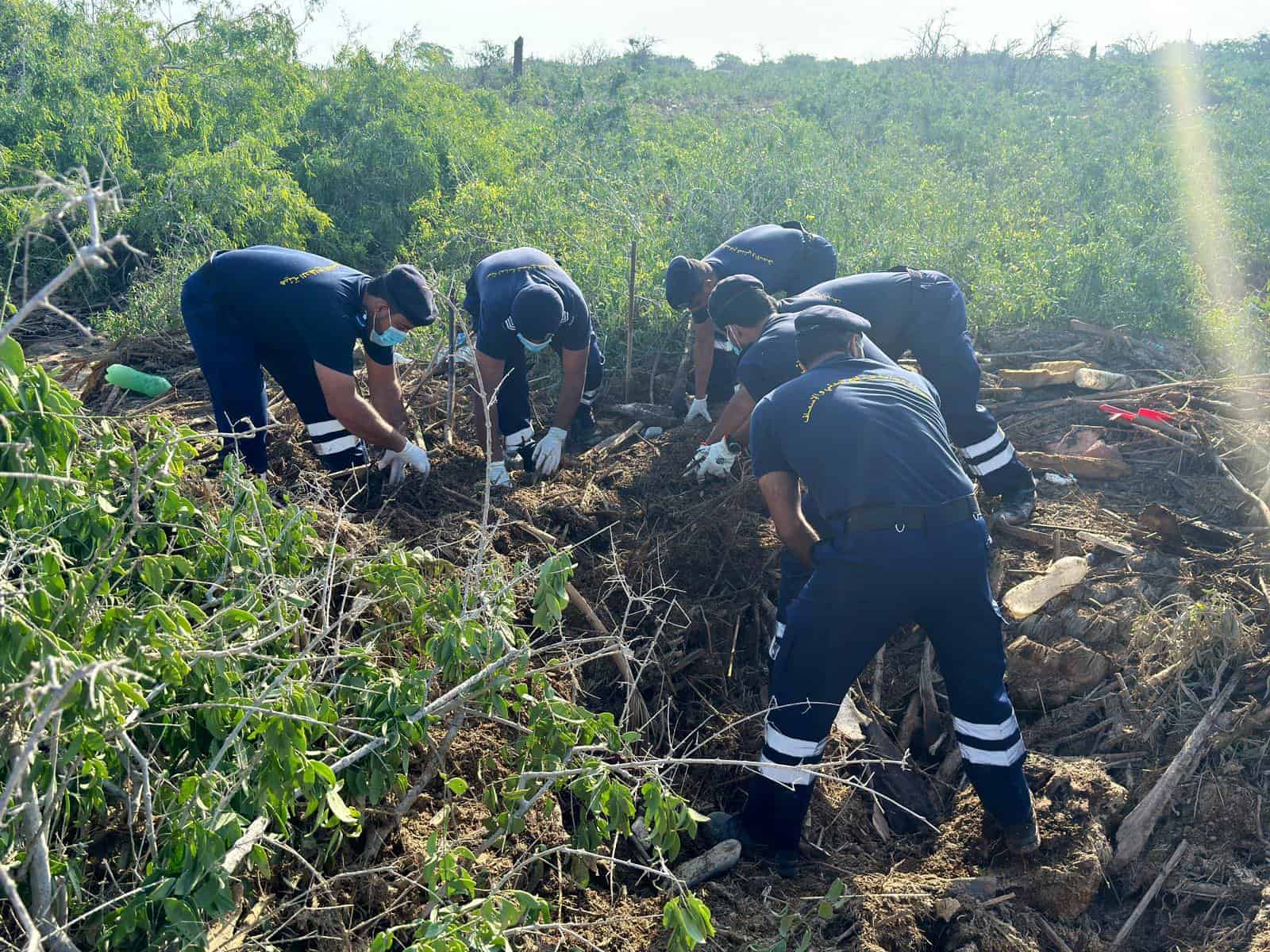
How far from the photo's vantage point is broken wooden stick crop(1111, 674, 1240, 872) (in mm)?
3498

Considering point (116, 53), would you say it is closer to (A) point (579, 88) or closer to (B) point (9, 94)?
(B) point (9, 94)

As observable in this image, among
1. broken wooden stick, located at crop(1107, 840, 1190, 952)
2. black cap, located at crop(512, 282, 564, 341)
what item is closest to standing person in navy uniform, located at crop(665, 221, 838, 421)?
black cap, located at crop(512, 282, 564, 341)

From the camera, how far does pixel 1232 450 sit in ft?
18.0

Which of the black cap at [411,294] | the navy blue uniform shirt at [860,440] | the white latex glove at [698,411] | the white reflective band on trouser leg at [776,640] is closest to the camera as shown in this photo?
the navy blue uniform shirt at [860,440]

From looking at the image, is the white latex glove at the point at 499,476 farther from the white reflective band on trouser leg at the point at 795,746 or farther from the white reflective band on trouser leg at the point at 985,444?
the white reflective band on trouser leg at the point at 985,444

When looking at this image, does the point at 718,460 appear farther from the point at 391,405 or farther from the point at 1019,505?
the point at 391,405

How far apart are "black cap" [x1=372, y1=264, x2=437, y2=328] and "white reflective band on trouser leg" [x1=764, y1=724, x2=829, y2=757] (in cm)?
256

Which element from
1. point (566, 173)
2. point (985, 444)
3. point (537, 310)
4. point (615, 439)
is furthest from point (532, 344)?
point (566, 173)

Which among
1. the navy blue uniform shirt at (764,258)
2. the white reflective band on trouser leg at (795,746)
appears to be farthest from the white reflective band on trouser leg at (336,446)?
the white reflective band on trouser leg at (795,746)

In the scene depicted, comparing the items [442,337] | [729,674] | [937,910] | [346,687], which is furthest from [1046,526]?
[442,337]

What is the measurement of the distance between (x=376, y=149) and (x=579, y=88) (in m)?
8.24

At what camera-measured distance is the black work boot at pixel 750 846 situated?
339cm

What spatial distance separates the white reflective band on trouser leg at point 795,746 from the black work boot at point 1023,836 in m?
0.74

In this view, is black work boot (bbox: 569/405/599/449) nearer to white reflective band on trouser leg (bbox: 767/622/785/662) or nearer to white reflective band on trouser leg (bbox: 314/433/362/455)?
white reflective band on trouser leg (bbox: 314/433/362/455)
